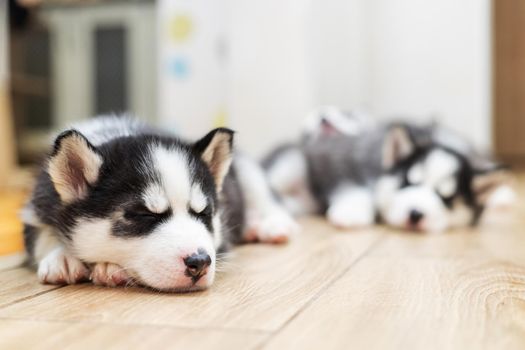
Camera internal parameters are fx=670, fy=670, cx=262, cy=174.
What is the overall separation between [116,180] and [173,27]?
12.0 feet

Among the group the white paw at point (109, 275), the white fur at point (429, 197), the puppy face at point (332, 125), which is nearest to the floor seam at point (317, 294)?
the white fur at point (429, 197)

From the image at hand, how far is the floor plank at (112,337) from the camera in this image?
A: 1.19 meters

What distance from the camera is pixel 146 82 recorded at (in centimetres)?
666

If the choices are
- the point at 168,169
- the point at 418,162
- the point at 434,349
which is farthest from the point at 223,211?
the point at 418,162

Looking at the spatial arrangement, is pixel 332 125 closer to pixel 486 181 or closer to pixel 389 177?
pixel 389 177

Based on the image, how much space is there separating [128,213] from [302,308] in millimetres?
512

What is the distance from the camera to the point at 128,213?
1673mm

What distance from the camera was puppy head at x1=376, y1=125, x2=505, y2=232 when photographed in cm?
301

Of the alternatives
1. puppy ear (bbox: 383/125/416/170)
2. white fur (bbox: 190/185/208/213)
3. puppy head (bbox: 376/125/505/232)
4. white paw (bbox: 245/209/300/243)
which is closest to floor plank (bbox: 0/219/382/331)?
white fur (bbox: 190/185/208/213)

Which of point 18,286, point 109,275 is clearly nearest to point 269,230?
point 109,275

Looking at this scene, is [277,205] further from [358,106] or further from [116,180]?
[358,106]

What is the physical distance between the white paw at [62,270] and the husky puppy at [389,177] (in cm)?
146

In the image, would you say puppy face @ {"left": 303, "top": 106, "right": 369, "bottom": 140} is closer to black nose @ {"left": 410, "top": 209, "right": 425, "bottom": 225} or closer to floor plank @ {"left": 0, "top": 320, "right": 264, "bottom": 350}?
black nose @ {"left": 410, "top": 209, "right": 425, "bottom": 225}

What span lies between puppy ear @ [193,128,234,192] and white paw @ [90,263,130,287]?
1.34 feet
